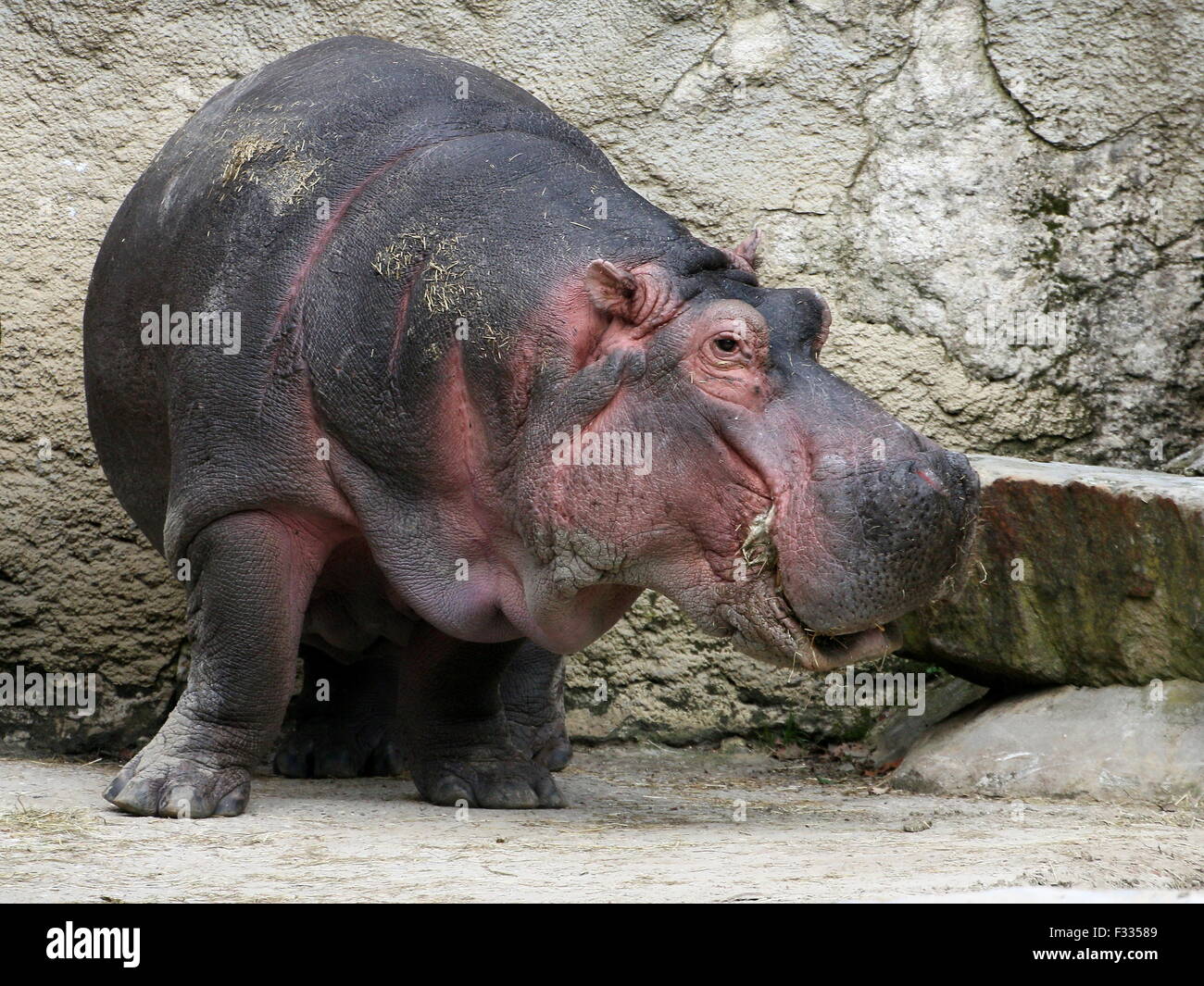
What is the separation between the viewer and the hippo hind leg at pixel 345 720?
19.6 ft

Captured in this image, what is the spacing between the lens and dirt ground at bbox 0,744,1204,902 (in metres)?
3.44

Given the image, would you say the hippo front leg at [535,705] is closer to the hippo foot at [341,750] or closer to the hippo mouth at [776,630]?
the hippo foot at [341,750]

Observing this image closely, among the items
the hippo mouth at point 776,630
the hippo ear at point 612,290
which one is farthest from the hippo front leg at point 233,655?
the hippo mouth at point 776,630

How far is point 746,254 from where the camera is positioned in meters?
4.88

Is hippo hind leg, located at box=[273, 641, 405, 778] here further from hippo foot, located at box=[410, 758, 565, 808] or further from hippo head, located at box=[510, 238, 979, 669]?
hippo head, located at box=[510, 238, 979, 669]

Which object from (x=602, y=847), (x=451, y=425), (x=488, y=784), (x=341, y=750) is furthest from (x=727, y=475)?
(x=341, y=750)

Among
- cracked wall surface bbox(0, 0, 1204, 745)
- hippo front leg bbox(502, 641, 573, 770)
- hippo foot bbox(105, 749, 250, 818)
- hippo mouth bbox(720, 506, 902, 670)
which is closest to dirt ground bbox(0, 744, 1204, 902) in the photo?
hippo foot bbox(105, 749, 250, 818)

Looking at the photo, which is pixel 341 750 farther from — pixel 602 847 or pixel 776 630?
pixel 776 630

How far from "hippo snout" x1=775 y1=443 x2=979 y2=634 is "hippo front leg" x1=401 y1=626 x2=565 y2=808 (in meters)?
1.44

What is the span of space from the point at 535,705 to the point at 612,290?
6.39ft

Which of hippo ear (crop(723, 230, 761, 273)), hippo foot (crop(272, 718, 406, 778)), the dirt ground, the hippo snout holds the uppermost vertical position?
hippo ear (crop(723, 230, 761, 273))

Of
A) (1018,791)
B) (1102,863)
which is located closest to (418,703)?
(1018,791)

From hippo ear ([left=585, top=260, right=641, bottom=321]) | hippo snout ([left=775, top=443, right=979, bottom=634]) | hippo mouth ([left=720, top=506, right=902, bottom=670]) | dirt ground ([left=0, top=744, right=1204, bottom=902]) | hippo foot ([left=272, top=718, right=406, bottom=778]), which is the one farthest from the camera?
hippo foot ([left=272, top=718, right=406, bottom=778])

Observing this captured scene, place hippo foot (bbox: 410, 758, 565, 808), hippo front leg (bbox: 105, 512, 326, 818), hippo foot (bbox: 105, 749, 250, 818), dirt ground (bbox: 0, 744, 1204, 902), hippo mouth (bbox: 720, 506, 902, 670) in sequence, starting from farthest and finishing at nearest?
hippo foot (bbox: 410, 758, 565, 808), hippo front leg (bbox: 105, 512, 326, 818), hippo foot (bbox: 105, 749, 250, 818), hippo mouth (bbox: 720, 506, 902, 670), dirt ground (bbox: 0, 744, 1204, 902)
